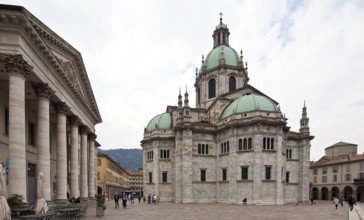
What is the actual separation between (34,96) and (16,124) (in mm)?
8435

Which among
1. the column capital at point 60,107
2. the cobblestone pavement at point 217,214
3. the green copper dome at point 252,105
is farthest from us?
the green copper dome at point 252,105

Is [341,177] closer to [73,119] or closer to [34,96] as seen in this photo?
[73,119]

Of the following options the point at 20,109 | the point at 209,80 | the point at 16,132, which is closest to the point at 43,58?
the point at 20,109

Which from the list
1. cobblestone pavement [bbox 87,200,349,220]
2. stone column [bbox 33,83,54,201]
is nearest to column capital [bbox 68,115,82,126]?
stone column [bbox 33,83,54,201]

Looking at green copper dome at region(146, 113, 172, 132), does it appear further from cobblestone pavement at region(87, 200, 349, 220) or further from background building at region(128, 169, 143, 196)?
background building at region(128, 169, 143, 196)

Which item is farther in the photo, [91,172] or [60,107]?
[91,172]

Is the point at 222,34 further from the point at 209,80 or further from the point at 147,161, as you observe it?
the point at 147,161

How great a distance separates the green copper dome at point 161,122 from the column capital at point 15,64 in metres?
39.6

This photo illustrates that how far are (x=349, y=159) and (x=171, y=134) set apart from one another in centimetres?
4826

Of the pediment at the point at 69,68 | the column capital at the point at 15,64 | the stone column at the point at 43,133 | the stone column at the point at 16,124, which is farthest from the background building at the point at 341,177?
the column capital at the point at 15,64

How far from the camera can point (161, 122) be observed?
5516cm

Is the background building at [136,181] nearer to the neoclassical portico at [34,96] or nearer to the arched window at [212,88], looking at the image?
the arched window at [212,88]

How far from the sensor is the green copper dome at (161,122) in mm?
54469

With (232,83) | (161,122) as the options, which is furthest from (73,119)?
(232,83)
